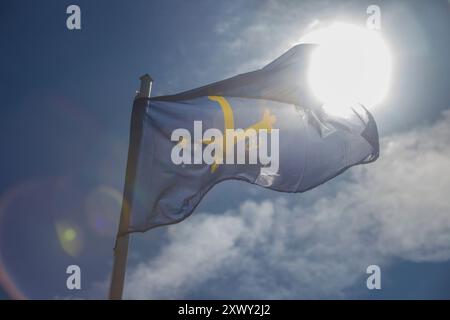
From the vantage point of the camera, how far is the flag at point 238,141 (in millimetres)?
6504

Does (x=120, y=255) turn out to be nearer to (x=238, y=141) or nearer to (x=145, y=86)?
(x=145, y=86)

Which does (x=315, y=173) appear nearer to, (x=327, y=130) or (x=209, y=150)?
(x=327, y=130)

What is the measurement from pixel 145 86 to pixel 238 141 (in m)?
2.24

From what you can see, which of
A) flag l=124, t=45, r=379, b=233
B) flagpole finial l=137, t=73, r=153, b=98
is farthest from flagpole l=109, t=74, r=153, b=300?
flagpole finial l=137, t=73, r=153, b=98

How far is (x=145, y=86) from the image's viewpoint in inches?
245

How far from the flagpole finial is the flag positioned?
97mm

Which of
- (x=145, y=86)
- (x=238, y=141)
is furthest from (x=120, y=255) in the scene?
(x=238, y=141)

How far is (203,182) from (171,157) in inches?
25.0

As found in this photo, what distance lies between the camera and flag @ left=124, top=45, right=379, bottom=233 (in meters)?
6.50

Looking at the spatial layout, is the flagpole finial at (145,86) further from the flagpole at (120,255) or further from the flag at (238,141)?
the flagpole at (120,255)

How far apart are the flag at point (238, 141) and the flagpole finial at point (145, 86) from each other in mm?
97

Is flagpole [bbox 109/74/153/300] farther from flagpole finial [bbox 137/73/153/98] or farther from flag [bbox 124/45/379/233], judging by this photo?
flagpole finial [bbox 137/73/153/98]

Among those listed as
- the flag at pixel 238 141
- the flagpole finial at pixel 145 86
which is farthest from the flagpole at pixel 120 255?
the flagpole finial at pixel 145 86

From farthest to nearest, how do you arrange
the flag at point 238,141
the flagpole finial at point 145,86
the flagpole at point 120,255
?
the flag at point 238,141
the flagpole finial at point 145,86
the flagpole at point 120,255
